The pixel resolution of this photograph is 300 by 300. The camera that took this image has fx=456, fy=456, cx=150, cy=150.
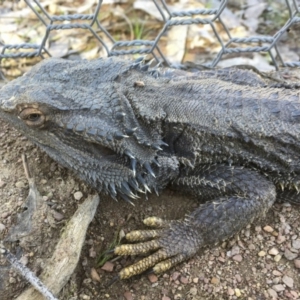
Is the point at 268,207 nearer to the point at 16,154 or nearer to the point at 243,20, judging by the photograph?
the point at 16,154

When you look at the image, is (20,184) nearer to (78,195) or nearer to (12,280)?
(78,195)

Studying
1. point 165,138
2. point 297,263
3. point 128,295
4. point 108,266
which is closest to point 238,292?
point 297,263

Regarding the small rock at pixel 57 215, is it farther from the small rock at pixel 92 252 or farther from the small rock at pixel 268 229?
the small rock at pixel 268 229

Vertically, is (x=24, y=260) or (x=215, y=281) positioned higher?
(x=24, y=260)

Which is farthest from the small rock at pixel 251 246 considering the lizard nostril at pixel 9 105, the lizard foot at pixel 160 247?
the lizard nostril at pixel 9 105

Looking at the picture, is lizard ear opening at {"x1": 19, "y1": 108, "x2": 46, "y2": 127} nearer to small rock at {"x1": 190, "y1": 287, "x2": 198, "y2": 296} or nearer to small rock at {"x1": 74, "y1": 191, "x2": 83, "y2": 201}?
small rock at {"x1": 74, "y1": 191, "x2": 83, "y2": 201}
